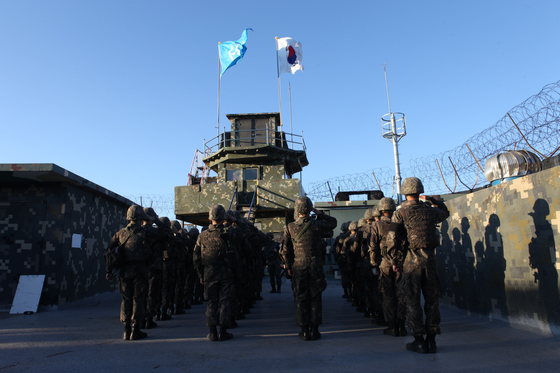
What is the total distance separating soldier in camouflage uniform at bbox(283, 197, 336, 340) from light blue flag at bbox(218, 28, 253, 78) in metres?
17.1

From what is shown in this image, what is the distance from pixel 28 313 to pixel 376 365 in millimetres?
7643

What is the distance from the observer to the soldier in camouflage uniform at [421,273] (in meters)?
4.23

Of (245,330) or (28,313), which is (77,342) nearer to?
(245,330)

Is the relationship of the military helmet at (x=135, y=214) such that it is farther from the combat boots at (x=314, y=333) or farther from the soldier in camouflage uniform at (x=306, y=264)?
the combat boots at (x=314, y=333)

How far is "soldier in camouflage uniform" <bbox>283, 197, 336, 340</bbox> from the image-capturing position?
200 inches

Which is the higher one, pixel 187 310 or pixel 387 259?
pixel 387 259

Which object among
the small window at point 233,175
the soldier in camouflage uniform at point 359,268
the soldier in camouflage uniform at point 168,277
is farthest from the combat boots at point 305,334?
the small window at point 233,175

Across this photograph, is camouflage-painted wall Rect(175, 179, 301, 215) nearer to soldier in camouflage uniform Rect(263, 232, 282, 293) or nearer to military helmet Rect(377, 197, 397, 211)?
soldier in camouflage uniform Rect(263, 232, 282, 293)

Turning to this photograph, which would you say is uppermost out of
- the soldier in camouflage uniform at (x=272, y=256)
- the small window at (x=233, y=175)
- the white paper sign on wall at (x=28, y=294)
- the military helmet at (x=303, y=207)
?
the small window at (x=233, y=175)

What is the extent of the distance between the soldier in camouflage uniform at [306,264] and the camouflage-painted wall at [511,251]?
2.59 meters

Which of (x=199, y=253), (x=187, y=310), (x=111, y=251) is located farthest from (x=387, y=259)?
(x=187, y=310)

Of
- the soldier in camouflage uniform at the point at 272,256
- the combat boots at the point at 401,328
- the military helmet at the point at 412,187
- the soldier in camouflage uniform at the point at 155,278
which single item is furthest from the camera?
the soldier in camouflage uniform at the point at 272,256

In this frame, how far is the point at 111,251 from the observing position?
209 inches

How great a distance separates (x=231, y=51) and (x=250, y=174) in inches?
299
